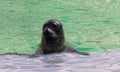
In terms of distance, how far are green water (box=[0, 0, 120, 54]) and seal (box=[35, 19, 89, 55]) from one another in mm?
1131

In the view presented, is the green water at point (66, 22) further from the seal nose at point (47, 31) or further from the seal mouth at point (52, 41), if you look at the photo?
the seal nose at point (47, 31)

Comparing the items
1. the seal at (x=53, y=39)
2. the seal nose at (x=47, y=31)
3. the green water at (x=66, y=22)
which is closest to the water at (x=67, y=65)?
the seal nose at (x=47, y=31)

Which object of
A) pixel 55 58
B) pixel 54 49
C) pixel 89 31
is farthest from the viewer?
pixel 89 31

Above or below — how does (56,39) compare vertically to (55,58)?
below

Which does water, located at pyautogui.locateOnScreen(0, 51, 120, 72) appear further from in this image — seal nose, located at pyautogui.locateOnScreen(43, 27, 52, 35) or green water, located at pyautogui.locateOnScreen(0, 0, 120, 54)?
green water, located at pyautogui.locateOnScreen(0, 0, 120, 54)

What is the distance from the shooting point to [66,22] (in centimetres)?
1109

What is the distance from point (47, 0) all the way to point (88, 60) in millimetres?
10564

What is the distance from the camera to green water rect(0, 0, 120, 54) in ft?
28.7

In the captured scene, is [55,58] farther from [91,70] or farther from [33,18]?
[33,18]

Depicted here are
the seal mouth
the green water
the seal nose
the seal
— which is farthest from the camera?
the green water

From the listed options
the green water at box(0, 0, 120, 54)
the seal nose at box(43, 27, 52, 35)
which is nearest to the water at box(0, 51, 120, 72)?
the seal nose at box(43, 27, 52, 35)

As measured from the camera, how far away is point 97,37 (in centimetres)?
931

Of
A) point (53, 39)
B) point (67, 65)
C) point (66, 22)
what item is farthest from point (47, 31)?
point (66, 22)

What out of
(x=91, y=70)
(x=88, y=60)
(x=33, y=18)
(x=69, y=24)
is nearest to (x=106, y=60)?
(x=88, y=60)
